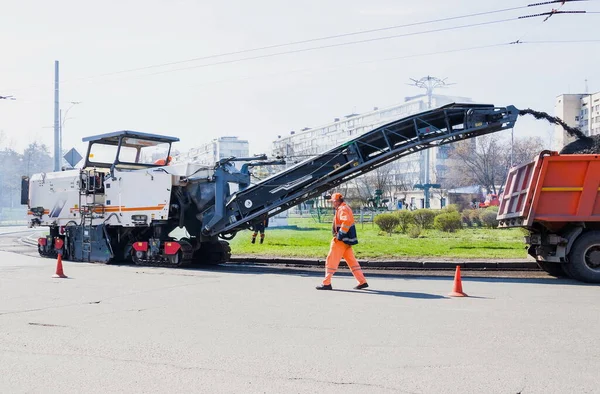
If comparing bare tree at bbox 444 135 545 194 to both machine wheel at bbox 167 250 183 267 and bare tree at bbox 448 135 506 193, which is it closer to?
bare tree at bbox 448 135 506 193

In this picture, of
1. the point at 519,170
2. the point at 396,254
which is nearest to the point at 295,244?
the point at 396,254

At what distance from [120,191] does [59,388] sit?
12324 mm

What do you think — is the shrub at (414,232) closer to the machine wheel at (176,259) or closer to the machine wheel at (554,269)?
the machine wheel at (554,269)

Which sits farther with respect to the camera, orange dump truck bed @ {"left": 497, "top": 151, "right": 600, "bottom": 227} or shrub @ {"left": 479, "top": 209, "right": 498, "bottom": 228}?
shrub @ {"left": 479, "top": 209, "right": 498, "bottom": 228}

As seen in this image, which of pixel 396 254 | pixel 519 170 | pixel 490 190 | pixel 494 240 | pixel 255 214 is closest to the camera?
pixel 519 170

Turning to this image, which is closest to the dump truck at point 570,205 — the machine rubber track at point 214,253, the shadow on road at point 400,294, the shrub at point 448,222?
the shadow on road at point 400,294

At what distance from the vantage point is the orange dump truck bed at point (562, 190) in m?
12.0

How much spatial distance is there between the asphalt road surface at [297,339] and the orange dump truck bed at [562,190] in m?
1.55

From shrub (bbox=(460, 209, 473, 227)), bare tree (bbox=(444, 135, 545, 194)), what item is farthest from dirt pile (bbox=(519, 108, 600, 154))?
bare tree (bbox=(444, 135, 545, 194))

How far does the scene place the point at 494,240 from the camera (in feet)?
66.2

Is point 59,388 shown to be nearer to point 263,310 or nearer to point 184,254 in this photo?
point 263,310

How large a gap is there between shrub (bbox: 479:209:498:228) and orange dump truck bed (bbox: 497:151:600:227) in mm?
14635

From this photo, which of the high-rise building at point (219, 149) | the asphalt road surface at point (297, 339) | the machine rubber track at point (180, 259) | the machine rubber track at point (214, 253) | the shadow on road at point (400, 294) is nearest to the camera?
the asphalt road surface at point (297, 339)

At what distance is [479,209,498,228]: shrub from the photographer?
26.7 meters
